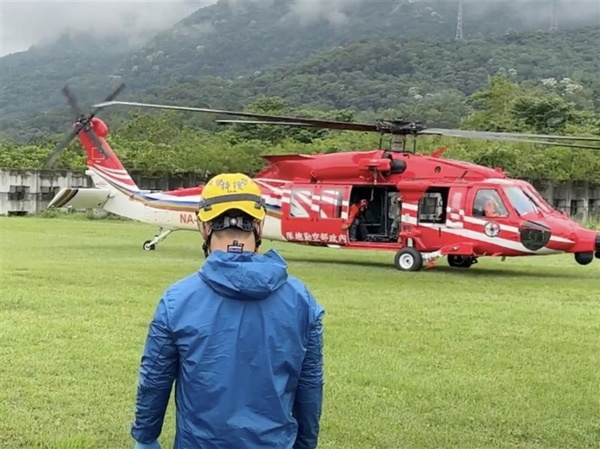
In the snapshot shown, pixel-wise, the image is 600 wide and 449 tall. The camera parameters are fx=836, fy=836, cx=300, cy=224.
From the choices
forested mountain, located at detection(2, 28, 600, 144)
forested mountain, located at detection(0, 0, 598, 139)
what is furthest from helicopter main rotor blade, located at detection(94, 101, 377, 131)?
forested mountain, located at detection(2, 28, 600, 144)

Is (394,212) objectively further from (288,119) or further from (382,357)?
(382,357)

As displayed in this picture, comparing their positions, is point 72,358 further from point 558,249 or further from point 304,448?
point 558,249

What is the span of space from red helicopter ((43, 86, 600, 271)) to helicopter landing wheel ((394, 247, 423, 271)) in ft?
0.05

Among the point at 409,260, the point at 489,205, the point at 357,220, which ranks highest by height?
the point at 489,205

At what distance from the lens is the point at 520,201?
12.4m

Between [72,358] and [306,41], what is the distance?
10613cm

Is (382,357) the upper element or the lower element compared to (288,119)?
lower

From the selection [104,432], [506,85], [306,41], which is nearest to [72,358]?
[104,432]

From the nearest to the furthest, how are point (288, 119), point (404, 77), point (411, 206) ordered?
1. point (288, 119)
2. point (411, 206)
3. point (404, 77)

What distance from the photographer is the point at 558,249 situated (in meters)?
12.2

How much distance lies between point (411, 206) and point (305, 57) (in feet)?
274

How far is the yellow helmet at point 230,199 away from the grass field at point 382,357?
209 centimetres

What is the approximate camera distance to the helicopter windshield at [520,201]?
12336 mm

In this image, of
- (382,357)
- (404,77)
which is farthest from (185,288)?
(404,77)
